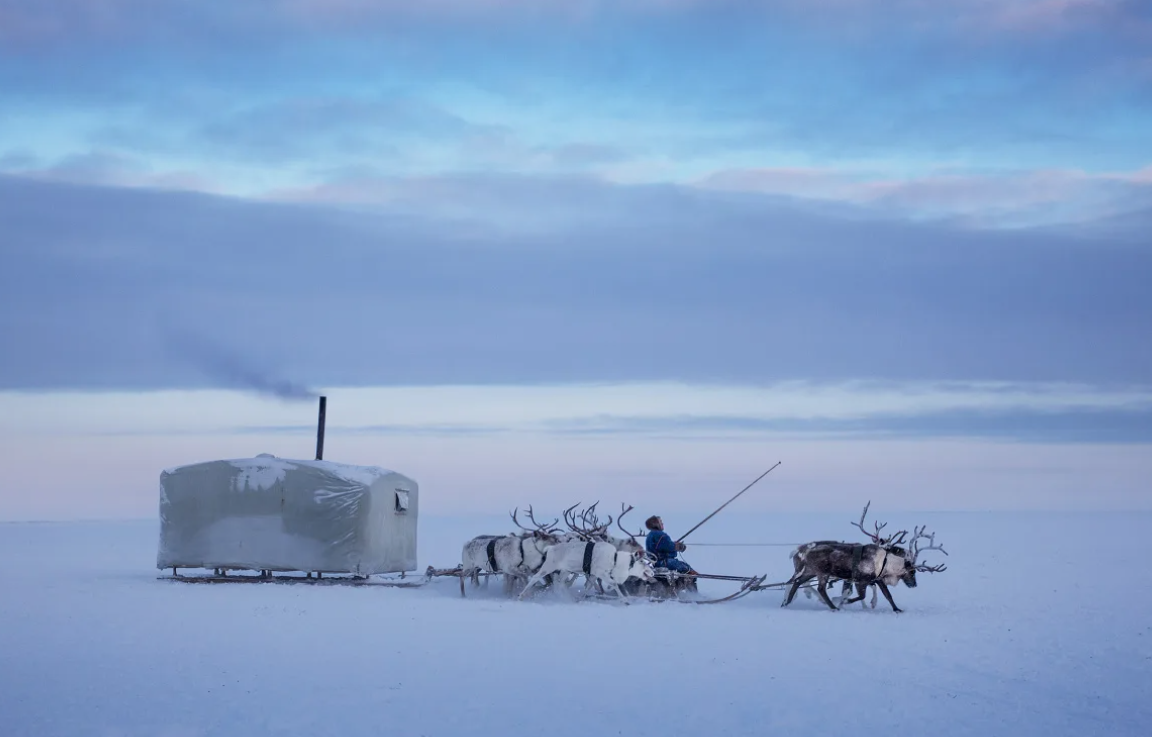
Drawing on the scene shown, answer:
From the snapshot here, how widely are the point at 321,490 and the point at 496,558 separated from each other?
371 cm

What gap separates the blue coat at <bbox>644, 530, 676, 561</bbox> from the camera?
17.2 meters

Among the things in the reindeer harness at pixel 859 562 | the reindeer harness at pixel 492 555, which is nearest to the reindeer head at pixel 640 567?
the reindeer harness at pixel 492 555

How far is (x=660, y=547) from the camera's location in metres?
17.2

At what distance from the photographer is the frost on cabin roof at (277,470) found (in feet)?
65.6

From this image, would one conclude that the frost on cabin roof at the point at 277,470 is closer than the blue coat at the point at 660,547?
No

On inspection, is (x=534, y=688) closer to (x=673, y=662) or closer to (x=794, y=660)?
(x=673, y=662)

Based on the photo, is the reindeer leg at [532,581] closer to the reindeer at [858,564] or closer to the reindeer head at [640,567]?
the reindeer head at [640,567]

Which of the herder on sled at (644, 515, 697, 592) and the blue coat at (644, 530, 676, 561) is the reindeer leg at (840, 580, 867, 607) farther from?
the blue coat at (644, 530, 676, 561)

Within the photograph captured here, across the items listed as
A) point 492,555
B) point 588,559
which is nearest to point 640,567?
point 588,559

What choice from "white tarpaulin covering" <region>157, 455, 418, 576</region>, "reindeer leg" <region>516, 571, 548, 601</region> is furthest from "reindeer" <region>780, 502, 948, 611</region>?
"white tarpaulin covering" <region>157, 455, 418, 576</region>

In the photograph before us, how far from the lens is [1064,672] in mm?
11820

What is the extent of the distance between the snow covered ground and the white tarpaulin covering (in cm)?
78

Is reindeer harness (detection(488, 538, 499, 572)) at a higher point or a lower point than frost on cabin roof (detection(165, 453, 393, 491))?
lower

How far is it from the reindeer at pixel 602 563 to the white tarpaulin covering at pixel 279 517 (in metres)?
4.18
